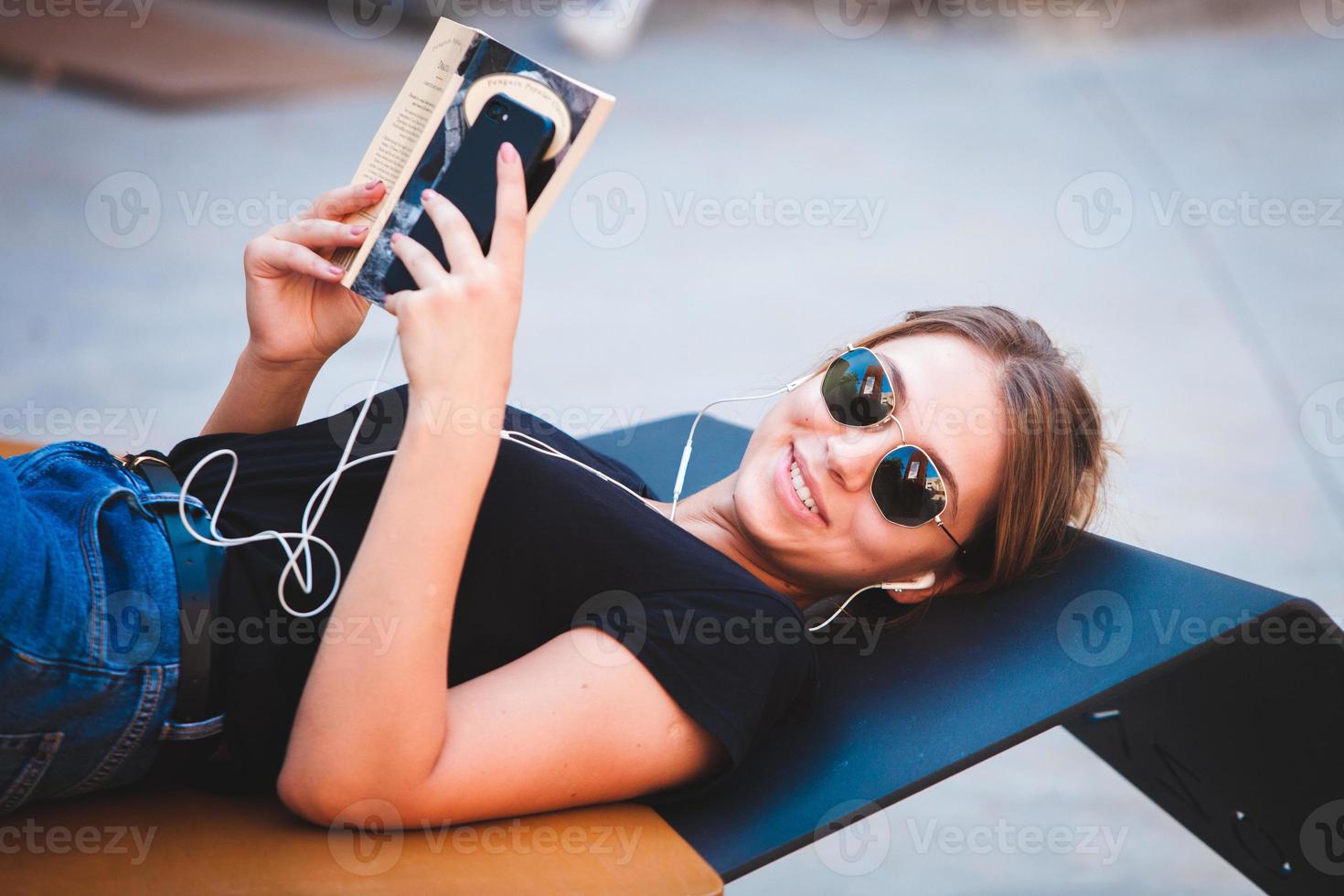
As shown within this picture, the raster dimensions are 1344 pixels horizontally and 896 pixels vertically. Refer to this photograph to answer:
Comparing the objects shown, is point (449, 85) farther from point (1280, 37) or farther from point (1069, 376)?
point (1280, 37)

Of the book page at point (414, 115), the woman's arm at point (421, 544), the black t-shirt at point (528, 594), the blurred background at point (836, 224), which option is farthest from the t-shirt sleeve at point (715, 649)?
the blurred background at point (836, 224)

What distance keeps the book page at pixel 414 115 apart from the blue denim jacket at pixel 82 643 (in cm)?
46

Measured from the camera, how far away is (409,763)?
123cm

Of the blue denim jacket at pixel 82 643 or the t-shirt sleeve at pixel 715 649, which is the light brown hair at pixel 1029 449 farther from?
the blue denim jacket at pixel 82 643

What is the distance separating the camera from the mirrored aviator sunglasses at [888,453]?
5.74ft

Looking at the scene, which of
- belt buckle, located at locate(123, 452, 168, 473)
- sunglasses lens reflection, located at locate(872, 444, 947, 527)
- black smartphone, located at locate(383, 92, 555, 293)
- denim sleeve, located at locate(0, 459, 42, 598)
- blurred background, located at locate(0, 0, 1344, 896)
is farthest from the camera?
blurred background, located at locate(0, 0, 1344, 896)

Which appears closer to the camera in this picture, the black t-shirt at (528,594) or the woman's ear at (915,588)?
the black t-shirt at (528,594)

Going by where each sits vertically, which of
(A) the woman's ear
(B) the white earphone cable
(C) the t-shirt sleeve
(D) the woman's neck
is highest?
(A) the woman's ear

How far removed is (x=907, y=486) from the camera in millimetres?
1755

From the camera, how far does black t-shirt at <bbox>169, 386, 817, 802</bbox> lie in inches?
53.9

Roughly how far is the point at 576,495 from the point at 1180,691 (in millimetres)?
1123

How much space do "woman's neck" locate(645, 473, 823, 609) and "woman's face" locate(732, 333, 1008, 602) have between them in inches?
1.1

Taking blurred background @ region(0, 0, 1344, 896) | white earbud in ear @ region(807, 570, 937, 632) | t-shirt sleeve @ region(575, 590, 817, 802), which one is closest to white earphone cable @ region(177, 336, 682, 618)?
t-shirt sleeve @ region(575, 590, 817, 802)

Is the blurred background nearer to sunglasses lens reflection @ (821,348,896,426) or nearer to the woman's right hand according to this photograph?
sunglasses lens reflection @ (821,348,896,426)
